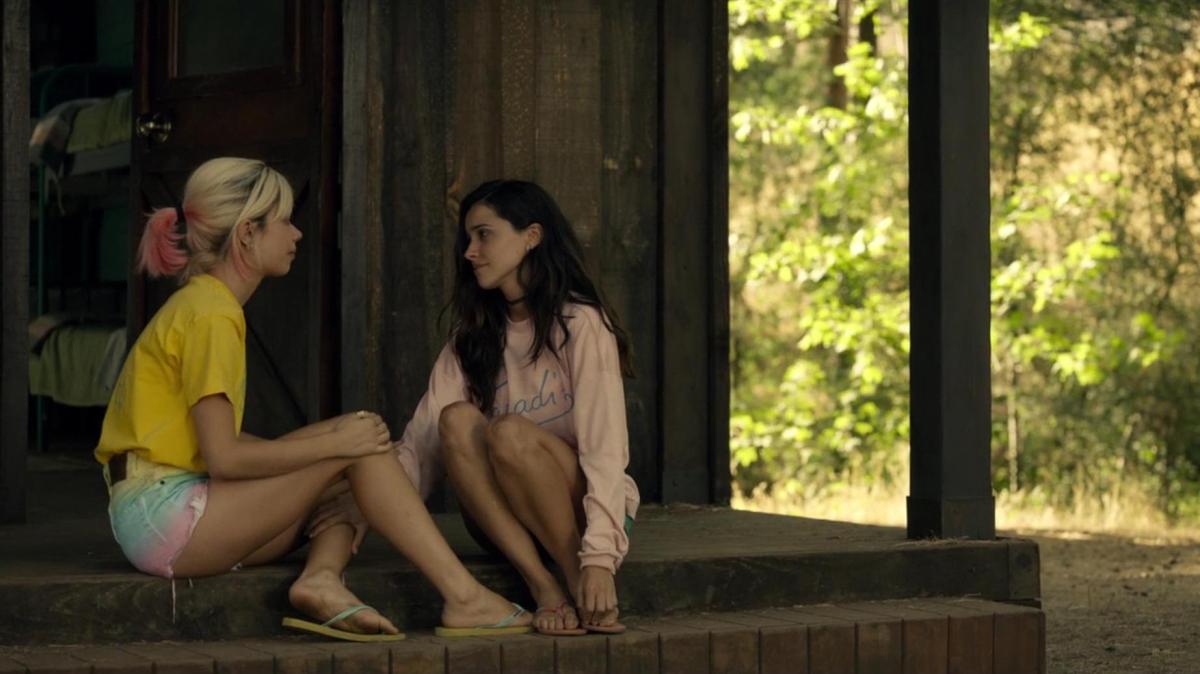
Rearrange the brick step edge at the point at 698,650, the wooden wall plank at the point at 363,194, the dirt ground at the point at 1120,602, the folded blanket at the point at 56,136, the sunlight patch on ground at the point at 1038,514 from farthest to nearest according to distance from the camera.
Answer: the sunlight patch on ground at the point at 1038,514
the folded blanket at the point at 56,136
the dirt ground at the point at 1120,602
the wooden wall plank at the point at 363,194
the brick step edge at the point at 698,650

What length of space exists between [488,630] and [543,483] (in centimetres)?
38

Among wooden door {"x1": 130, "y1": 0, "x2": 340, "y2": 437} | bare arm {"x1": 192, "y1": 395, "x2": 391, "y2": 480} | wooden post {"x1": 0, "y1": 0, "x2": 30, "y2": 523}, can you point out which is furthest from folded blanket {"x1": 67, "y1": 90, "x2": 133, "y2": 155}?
bare arm {"x1": 192, "y1": 395, "x2": 391, "y2": 480}

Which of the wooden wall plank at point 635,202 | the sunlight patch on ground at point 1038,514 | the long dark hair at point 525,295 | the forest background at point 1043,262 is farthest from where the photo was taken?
the forest background at point 1043,262

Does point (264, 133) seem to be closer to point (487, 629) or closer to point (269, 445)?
point (269, 445)

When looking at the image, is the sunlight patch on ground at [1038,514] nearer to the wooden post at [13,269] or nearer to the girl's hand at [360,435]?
the wooden post at [13,269]

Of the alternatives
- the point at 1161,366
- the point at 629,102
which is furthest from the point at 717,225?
the point at 1161,366

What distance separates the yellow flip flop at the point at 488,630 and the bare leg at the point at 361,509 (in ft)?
0.05

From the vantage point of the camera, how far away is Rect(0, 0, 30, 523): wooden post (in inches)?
242

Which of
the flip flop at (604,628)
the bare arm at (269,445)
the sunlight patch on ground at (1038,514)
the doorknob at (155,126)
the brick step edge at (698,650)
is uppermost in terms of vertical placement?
the doorknob at (155,126)

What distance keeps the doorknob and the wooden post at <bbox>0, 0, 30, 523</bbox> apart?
0.86 m

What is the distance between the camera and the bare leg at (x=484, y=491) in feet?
15.7

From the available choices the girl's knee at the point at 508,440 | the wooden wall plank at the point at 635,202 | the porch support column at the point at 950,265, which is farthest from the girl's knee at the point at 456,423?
the wooden wall plank at the point at 635,202

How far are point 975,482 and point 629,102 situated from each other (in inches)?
83.0

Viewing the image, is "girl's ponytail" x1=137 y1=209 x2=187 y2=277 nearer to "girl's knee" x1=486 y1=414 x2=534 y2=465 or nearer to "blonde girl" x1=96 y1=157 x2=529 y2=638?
"blonde girl" x1=96 y1=157 x2=529 y2=638
